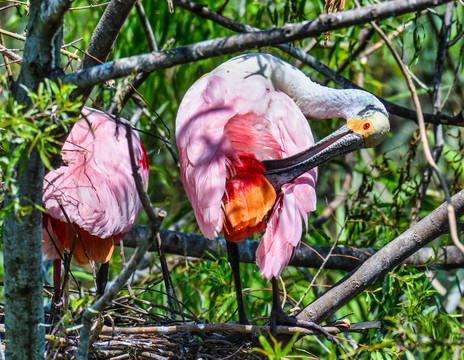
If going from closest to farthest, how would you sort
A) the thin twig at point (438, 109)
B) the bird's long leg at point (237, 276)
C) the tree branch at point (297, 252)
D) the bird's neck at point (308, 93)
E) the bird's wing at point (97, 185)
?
the bird's wing at point (97, 185)
the bird's long leg at point (237, 276)
the bird's neck at point (308, 93)
the tree branch at point (297, 252)
the thin twig at point (438, 109)

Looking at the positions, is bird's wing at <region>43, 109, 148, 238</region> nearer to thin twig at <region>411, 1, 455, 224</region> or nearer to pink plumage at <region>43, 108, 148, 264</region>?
pink plumage at <region>43, 108, 148, 264</region>

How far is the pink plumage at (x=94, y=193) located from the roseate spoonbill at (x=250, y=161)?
15.5 inches

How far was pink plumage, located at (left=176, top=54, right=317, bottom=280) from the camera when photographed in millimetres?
3291

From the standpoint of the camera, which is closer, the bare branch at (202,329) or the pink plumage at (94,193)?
the bare branch at (202,329)

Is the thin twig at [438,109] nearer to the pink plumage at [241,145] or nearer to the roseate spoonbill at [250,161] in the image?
the roseate spoonbill at [250,161]

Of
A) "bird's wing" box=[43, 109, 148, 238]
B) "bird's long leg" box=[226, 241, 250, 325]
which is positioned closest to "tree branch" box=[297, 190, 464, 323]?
"bird's long leg" box=[226, 241, 250, 325]

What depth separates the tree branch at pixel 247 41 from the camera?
2.08 m

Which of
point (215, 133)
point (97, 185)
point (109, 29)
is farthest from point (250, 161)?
point (109, 29)

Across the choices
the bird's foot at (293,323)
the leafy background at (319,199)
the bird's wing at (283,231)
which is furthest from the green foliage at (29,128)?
the leafy background at (319,199)

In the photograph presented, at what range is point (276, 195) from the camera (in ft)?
11.6

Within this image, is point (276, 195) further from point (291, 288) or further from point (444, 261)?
point (291, 288)

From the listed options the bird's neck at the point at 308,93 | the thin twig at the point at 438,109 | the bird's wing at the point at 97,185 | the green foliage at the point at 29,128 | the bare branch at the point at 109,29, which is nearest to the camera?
the green foliage at the point at 29,128

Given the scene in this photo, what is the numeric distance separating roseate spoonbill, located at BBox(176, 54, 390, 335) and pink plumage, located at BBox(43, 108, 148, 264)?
0.39 metres

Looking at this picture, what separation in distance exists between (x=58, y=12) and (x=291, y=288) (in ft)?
12.2
